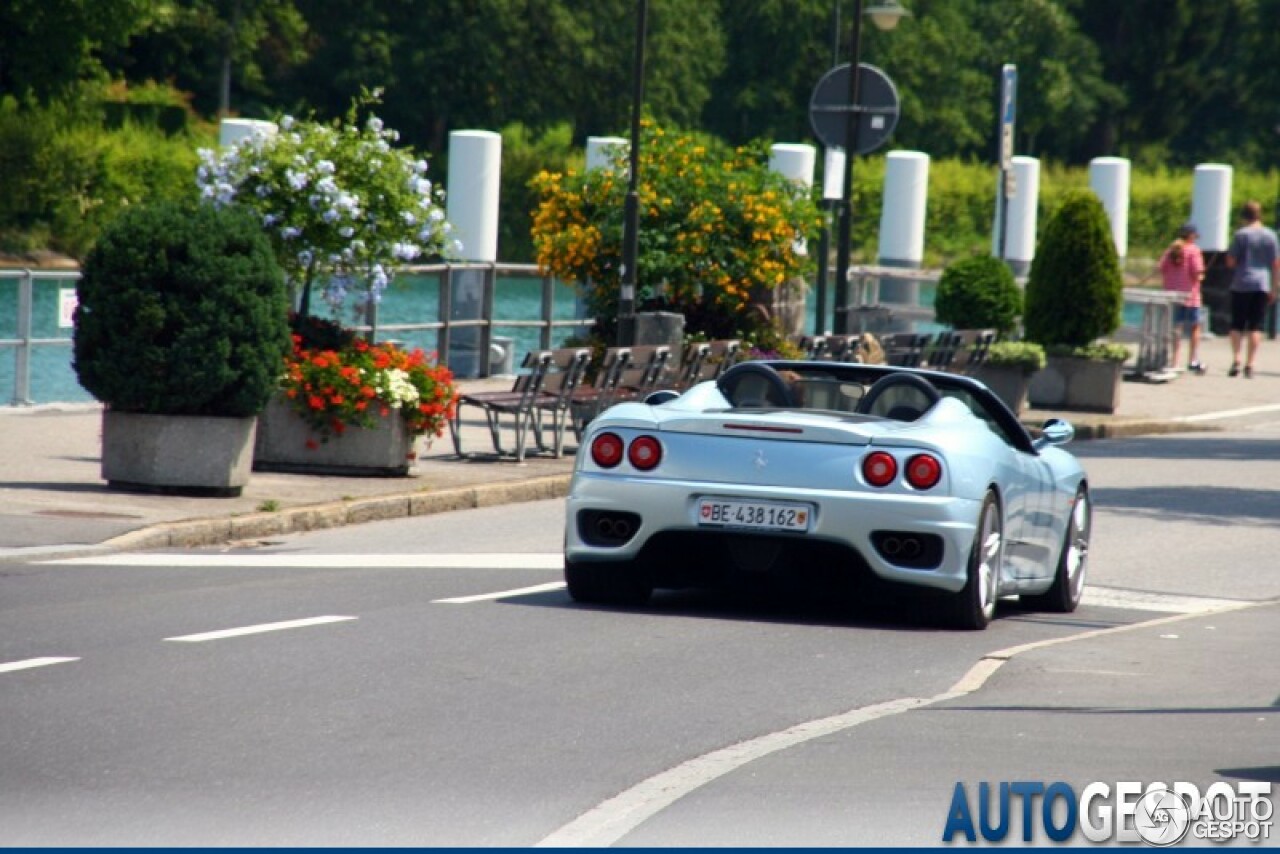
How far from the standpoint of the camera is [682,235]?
2534cm

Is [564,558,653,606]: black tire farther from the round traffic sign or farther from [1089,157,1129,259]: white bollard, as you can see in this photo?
[1089,157,1129,259]: white bollard

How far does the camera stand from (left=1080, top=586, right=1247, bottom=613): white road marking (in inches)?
520

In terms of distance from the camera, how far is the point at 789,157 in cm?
3419

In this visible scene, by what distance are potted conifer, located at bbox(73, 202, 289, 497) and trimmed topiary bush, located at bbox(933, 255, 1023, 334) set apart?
1408 centimetres

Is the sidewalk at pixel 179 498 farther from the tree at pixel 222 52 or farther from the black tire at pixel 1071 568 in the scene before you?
the tree at pixel 222 52

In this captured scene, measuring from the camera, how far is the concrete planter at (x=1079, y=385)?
92.7ft

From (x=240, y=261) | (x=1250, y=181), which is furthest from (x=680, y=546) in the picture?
(x=1250, y=181)

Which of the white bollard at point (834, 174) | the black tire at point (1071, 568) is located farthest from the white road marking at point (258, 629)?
the white bollard at point (834, 174)

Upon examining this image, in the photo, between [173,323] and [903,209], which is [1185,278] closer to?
[903,209]

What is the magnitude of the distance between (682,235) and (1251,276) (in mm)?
11655

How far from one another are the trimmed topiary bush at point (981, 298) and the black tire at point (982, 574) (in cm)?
1747

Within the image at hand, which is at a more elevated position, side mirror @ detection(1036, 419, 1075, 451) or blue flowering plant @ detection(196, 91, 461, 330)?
blue flowering plant @ detection(196, 91, 461, 330)

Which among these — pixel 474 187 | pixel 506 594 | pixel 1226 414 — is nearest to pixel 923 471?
pixel 506 594

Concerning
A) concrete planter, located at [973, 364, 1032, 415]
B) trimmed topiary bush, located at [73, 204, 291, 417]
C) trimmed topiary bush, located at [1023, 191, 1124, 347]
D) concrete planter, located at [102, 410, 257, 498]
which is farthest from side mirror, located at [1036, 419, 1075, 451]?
trimmed topiary bush, located at [1023, 191, 1124, 347]
